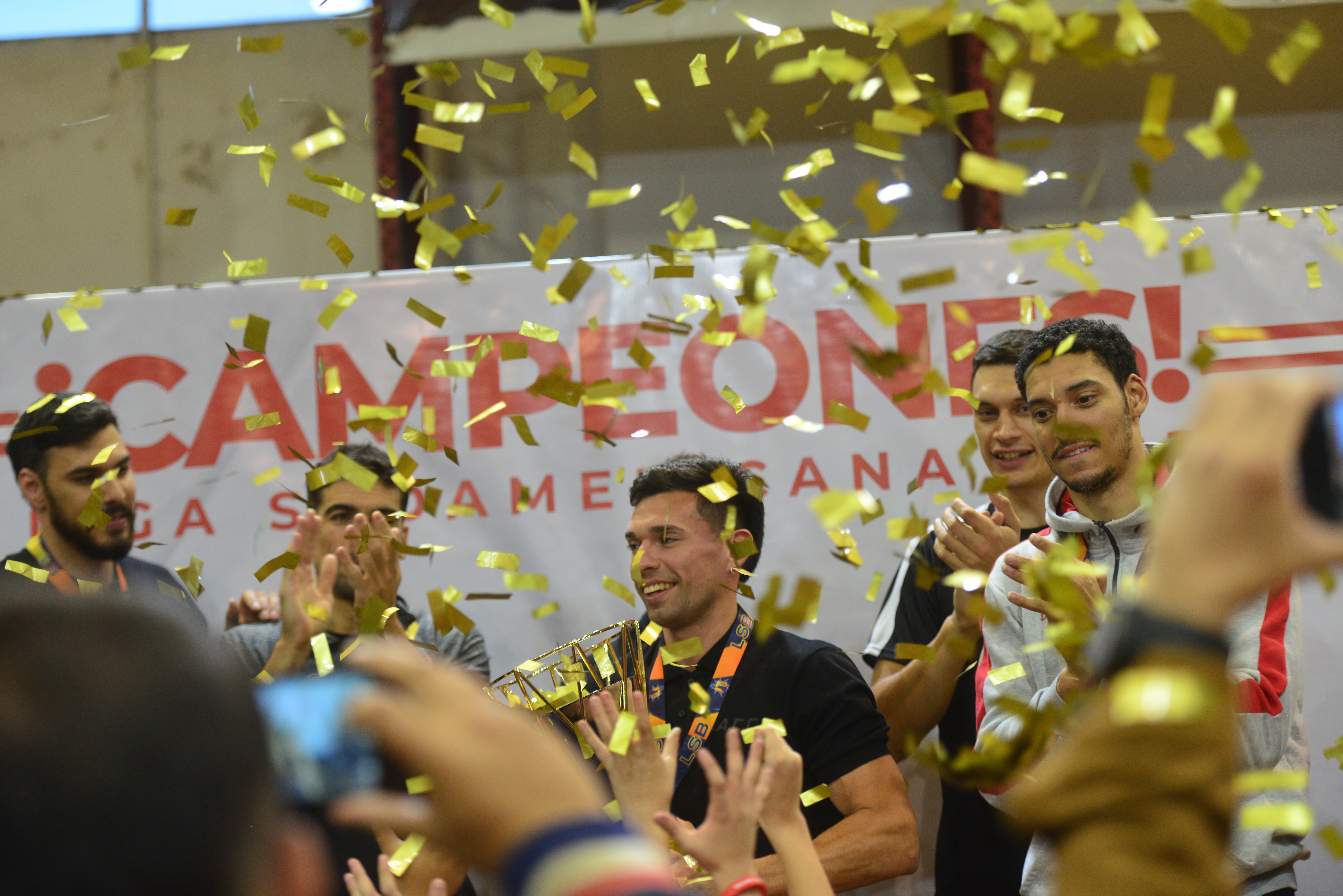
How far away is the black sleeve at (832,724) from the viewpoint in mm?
2492

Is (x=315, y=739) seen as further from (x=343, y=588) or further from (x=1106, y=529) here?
(x=343, y=588)

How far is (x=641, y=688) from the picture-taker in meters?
2.63

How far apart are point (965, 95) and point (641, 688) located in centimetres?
148

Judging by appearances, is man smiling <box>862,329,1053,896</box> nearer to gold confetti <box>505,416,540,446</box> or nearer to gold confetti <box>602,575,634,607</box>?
gold confetti <box>602,575,634,607</box>

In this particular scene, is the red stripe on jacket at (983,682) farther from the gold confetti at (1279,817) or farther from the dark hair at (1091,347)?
the gold confetti at (1279,817)

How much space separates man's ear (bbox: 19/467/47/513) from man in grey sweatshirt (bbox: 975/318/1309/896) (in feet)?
8.01

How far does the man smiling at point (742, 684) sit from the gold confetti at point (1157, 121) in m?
1.31

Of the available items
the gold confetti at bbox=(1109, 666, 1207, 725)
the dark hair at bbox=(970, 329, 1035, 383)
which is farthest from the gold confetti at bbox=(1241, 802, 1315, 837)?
the dark hair at bbox=(970, 329, 1035, 383)

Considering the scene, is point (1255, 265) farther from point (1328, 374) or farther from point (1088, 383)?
point (1088, 383)

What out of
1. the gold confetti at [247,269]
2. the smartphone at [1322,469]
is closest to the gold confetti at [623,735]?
the gold confetti at [247,269]

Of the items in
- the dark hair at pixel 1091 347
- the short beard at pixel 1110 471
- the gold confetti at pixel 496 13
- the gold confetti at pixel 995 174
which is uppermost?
the gold confetti at pixel 496 13

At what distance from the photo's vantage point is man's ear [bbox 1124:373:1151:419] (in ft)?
8.15

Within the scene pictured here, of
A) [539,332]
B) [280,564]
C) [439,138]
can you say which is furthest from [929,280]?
[280,564]

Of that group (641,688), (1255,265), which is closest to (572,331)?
(641,688)
